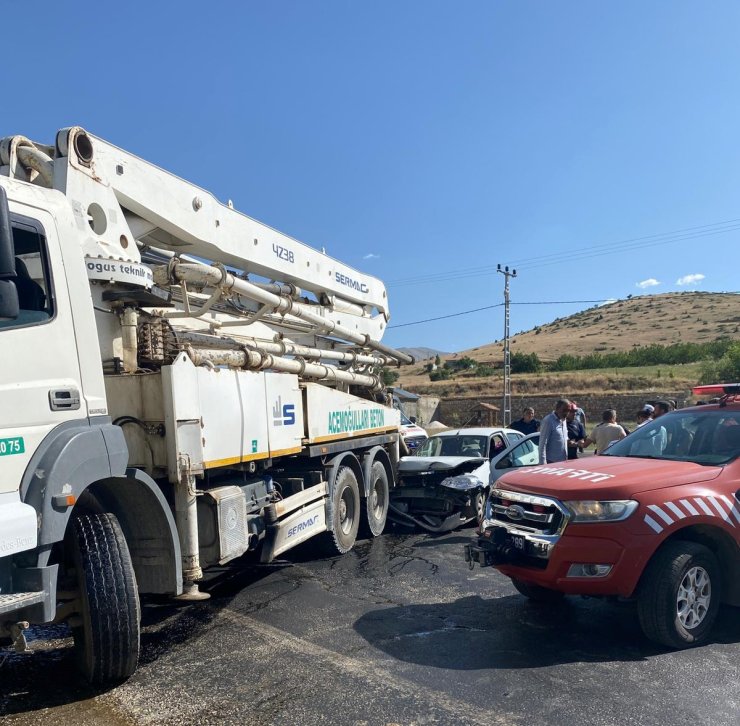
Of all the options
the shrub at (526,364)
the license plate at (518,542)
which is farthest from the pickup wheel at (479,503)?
the shrub at (526,364)

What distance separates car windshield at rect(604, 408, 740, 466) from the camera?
5.62 m

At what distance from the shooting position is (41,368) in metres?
3.81

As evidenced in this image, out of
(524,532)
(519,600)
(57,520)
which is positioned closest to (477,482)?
(519,600)

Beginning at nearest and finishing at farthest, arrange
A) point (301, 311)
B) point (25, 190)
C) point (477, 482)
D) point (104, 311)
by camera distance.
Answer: point (25, 190), point (104, 311), point (301, 311), point (477, 482)

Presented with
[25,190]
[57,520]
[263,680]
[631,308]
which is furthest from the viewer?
[631,308]

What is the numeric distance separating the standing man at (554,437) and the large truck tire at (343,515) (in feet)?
8.38

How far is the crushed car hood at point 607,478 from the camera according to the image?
499 cm

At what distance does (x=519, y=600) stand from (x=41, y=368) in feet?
14.7

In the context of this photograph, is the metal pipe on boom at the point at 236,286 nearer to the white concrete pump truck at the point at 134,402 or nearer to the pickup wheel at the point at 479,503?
the white concrete pump truck at the point at 134,402

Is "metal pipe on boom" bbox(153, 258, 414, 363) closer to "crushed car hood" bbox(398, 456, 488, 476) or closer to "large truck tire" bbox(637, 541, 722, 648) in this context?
"crushed car hood" bbox(398, 456, 488, 476)

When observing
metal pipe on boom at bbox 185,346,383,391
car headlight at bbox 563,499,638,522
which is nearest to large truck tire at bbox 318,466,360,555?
metal pipe on boom at bbox 185,346,383,391

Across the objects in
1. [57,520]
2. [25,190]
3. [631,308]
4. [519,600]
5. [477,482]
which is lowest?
[519,600]

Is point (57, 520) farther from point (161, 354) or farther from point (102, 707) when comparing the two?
point (161, 354)

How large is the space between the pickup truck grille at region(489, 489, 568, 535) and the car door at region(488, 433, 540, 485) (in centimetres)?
325
